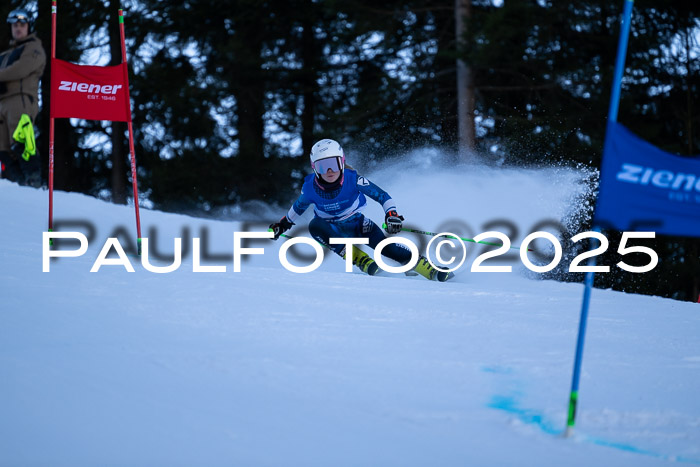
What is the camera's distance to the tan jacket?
8758 mm

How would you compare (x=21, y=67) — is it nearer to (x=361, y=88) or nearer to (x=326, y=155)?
(x=326, y=155)

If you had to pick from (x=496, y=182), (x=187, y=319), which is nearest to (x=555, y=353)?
(x=187, y=319)

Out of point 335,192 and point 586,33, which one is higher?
point 586,33

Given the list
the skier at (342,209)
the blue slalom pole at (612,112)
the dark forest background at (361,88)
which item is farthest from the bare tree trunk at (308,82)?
the blue slalom pole at (612,112)

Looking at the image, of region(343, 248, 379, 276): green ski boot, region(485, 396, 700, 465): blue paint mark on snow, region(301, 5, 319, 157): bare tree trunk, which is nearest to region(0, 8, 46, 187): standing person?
region(343, 248, 379, 276): green ski boot

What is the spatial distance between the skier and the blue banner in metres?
4.19

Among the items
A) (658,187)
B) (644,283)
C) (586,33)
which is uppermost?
(586,33)

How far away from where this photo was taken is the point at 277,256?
8648 millimetres

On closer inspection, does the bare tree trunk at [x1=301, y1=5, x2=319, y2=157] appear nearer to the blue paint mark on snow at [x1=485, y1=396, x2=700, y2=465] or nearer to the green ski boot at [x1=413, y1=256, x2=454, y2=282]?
the green ski boot at [x1=413, y1=256, x2=454, y2=282]

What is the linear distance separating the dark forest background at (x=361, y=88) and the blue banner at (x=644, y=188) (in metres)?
9.46

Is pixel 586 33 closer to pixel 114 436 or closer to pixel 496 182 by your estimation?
pixel 496 182

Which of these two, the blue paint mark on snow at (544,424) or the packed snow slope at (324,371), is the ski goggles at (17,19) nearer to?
the packed snow slope at (324,371)

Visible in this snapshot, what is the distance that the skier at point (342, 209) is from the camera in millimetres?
7207

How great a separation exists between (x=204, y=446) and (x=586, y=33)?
13757mm
